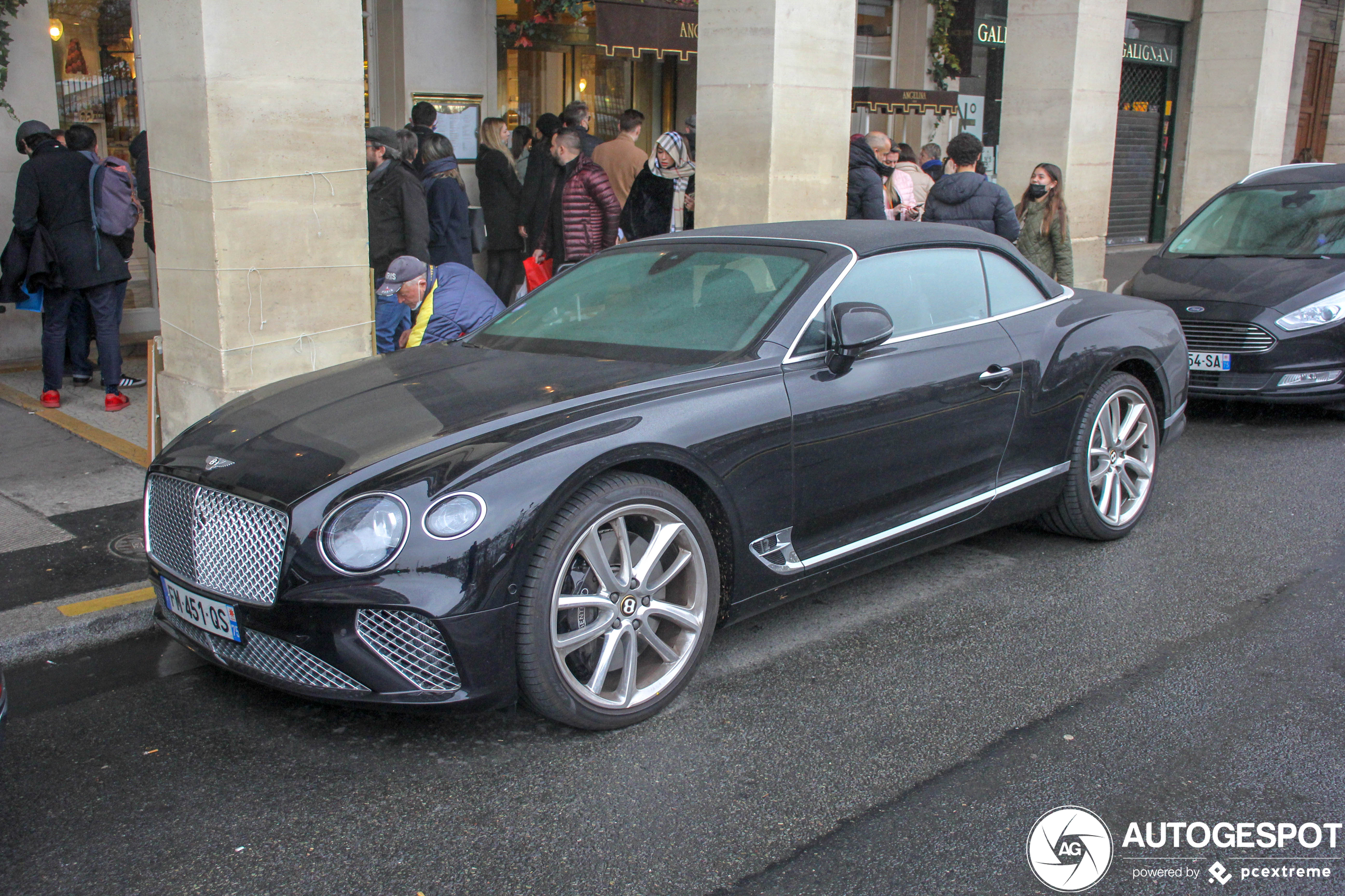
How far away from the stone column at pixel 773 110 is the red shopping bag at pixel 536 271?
1.37 metres

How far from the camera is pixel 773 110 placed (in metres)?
9.15

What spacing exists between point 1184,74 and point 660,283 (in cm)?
1999

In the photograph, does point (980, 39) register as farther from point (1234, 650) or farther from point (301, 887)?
point (301, 887)

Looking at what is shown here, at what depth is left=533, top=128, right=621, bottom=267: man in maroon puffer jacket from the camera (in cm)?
969

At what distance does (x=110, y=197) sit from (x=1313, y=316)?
8.01 m

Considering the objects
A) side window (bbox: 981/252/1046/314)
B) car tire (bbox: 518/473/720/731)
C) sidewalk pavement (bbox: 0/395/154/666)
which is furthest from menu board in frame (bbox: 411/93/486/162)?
car tire (bbox: 518/473/720/731)

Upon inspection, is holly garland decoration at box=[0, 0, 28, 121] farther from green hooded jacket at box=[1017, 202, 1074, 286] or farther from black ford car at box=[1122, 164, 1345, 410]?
black ford car at box=[1122, 164, 1345, 410]

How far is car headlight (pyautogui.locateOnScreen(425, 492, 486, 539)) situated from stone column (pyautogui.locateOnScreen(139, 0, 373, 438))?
363cm

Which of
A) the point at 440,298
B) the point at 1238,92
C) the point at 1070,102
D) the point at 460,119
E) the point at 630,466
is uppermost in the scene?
the point at 1238,92

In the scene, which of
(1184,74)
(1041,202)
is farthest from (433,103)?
(1184,74)

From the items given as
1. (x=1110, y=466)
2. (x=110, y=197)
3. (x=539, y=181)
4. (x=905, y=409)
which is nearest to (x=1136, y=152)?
(x=539, y=181)

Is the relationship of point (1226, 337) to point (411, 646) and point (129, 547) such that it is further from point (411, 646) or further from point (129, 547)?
point (129, 547)

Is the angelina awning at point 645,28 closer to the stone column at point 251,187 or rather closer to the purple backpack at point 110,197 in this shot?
the purple backpack at point 110,197

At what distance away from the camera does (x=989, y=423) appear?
4.91 meters
